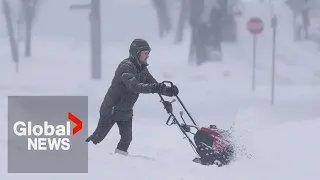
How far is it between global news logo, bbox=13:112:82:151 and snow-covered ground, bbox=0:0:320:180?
0.31 m

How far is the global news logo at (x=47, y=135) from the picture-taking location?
669 centimetres

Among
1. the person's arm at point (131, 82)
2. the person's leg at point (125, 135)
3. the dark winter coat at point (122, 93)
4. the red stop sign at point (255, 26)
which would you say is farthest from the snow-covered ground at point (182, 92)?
the red stop sign at point (255, 26)

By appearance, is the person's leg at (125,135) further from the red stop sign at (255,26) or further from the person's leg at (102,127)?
the red stop sign at (255,26)

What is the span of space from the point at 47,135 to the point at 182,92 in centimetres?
1439

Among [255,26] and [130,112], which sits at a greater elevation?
[255,26]

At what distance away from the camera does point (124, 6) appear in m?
40.5

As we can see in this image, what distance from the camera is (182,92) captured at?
21.2 m

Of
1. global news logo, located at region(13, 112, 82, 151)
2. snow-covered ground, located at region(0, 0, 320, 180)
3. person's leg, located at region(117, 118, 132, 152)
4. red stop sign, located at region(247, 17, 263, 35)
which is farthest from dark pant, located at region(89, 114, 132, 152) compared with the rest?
red stop sign, located at region(247, 17, 263, 35)

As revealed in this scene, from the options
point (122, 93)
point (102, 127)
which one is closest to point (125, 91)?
point (122, 93)

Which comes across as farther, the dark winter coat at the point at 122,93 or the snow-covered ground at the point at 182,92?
the dark winter coat at the point at 122,93

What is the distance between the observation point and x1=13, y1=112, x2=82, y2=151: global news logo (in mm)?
6691

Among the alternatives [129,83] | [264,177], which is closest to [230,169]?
[264,177]

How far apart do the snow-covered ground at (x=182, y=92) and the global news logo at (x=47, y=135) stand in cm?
31

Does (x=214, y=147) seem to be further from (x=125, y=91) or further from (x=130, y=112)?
(x=125, y=91)
